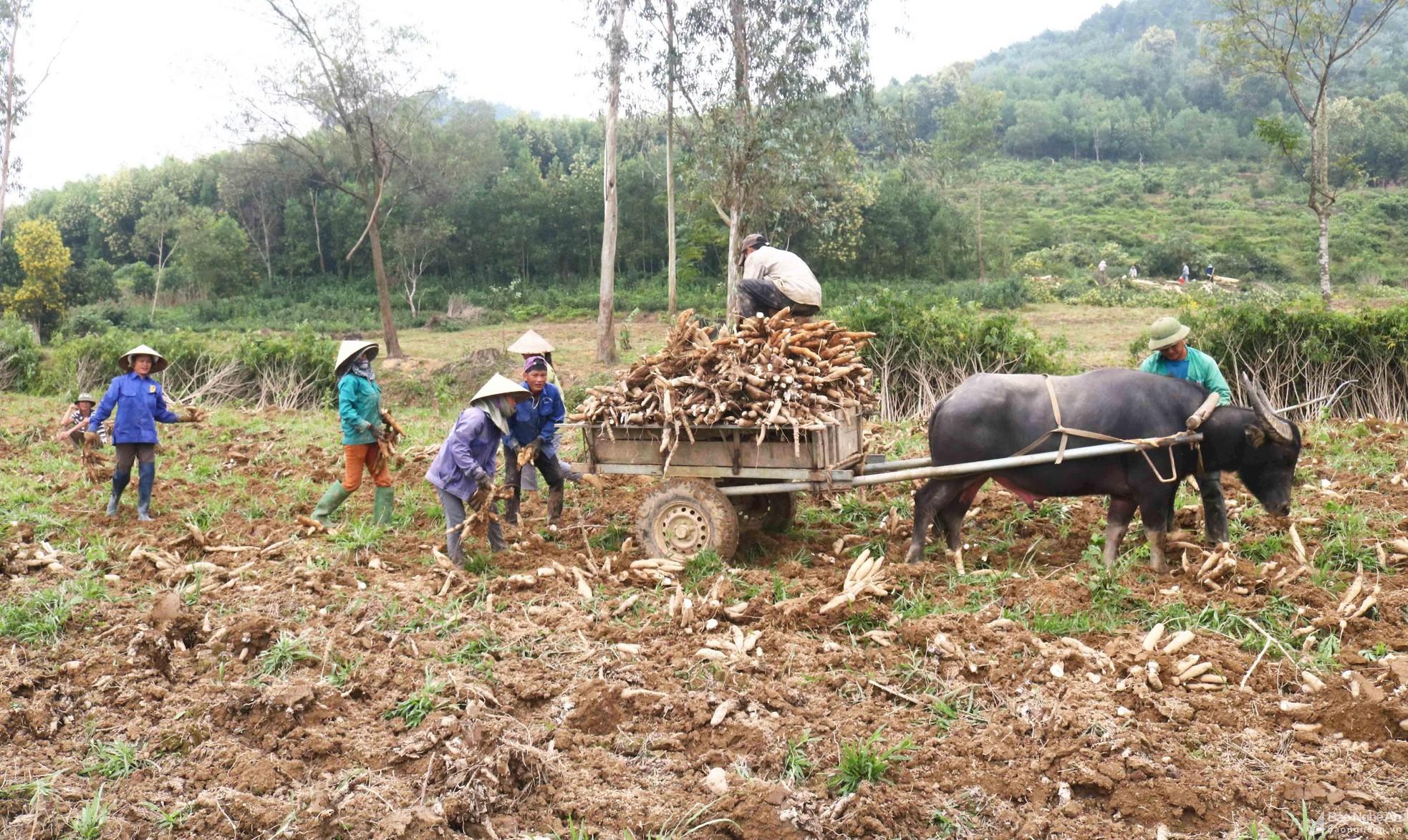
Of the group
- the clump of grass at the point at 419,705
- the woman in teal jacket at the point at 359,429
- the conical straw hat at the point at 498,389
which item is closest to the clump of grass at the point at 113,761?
the clump of grass at the point at 419,705

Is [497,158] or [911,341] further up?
[497,158]

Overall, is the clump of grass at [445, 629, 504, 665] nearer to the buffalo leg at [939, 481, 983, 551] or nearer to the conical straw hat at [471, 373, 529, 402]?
the conical straw hat at [471, 373, 529, 402]

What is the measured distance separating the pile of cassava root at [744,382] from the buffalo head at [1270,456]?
249cm

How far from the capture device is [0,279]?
38188 millimetres

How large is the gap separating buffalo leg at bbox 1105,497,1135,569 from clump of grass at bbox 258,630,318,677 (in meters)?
5.05

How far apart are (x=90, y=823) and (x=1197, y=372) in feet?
23.6

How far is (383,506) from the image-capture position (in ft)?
28.5

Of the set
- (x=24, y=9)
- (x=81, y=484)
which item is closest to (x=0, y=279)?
(x=24, y=9)

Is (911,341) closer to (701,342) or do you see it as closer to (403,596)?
(701,342)

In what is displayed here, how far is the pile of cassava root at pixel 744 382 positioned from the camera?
6.86m

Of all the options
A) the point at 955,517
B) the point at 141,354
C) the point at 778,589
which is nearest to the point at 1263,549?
the point at 955,517

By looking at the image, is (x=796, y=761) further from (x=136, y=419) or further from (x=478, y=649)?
(x=136, y=419)

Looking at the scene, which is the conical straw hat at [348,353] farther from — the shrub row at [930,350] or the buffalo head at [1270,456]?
the shrub row at [930,350]

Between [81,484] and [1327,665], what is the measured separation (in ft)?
35.8
